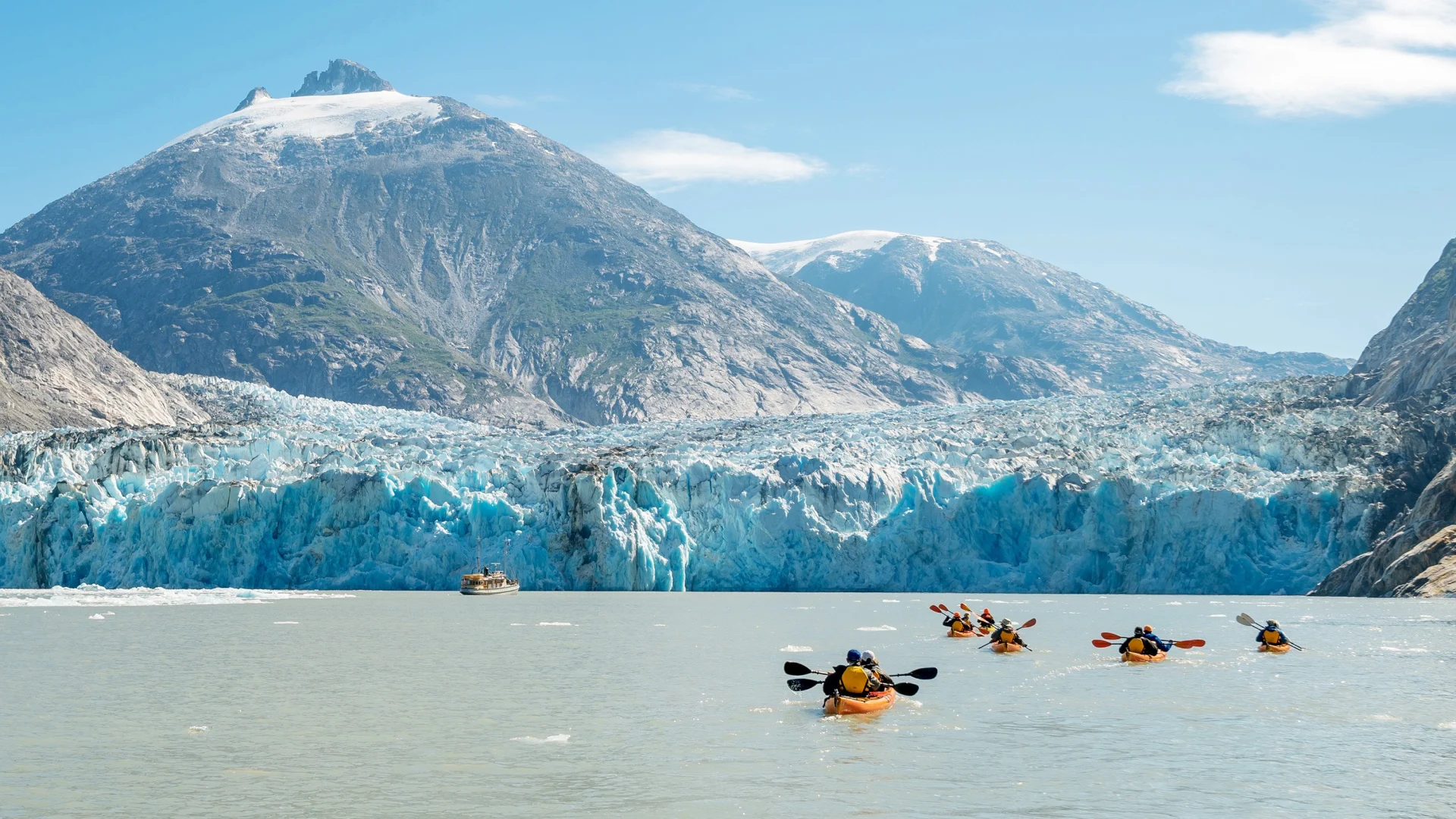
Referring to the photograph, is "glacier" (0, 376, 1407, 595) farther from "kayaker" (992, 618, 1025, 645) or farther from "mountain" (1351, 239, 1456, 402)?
"kayaker" (992, 618, 1025, 645)

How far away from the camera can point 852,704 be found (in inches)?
1139

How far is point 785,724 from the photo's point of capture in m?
27.5

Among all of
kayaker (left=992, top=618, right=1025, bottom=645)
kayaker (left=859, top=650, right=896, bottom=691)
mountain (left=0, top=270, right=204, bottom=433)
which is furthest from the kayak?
mountain (left=0, top=270, right=204, bottom=433)

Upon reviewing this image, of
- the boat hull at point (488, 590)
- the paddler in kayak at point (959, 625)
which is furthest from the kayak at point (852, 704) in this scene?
the boat hull at point (488, 590)

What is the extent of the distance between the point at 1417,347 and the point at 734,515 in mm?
44588

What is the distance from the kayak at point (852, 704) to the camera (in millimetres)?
28953

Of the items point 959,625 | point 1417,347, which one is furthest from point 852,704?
point 1417,347

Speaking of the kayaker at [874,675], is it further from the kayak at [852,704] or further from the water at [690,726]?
the water at [690,726]

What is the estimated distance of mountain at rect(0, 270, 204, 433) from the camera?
121 m

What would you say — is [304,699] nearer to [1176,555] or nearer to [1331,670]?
[1331,670]

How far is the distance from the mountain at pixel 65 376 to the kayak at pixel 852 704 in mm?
102427

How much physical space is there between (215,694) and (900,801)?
18.1 m

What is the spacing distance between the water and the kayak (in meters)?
0.49

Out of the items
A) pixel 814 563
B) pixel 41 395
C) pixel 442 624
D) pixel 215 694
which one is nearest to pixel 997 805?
pixel 215 694
